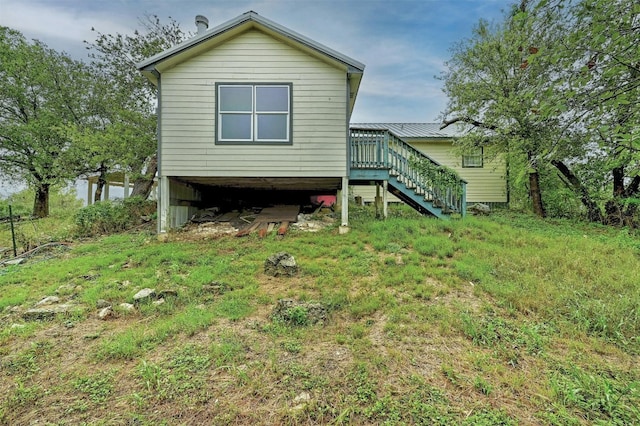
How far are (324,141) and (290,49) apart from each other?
8.20 feet

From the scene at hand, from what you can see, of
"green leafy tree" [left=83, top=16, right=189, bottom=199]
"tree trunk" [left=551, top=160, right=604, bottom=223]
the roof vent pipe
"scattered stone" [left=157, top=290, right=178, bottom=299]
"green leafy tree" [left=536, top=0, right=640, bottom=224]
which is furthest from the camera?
"green leafy tree" [left=83, top=16, right=189, bottom=199]

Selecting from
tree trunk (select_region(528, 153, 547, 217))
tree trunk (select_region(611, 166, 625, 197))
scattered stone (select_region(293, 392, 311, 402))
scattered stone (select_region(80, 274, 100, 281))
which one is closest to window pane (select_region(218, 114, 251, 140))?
scattered stone (select_region(80, 274, 100, 281))

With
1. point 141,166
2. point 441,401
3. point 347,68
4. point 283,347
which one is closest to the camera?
point 441,401

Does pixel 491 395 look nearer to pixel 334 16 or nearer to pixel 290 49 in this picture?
pixel 290 49

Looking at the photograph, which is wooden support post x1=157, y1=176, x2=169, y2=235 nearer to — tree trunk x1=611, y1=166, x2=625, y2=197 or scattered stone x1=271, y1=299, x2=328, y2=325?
scattered stone x1=271, y1=299, x2=328, y2=325

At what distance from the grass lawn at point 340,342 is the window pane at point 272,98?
158 inches

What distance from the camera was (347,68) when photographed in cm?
734

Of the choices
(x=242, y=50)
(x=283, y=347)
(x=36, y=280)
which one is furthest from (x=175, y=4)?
(x=283, y=347)

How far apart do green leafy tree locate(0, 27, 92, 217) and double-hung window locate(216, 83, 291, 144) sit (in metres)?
9.19

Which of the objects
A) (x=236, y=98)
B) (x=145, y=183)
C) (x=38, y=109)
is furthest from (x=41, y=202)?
(x=236, y=98)

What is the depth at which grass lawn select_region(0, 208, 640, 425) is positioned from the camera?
2.27 meters

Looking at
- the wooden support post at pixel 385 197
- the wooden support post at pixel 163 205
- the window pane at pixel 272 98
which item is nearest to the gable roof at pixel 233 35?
the window pane at pixel 272 98

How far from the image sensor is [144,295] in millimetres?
4156

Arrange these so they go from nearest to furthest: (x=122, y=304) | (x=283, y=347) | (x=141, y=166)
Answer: (x=283, y=347)
(x=122, y=304)
(x=141, y=166)
